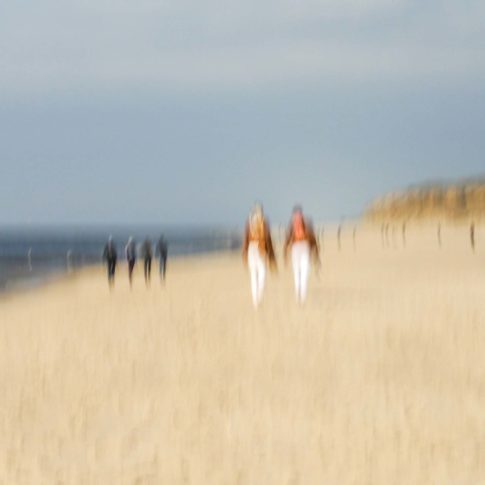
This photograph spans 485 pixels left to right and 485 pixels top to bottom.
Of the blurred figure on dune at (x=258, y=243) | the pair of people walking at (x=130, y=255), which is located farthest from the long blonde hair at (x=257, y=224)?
the pair of people walking at (x=130, y=255)

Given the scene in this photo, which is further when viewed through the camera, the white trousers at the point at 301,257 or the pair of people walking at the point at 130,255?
the pair of people walking at the point at 130,255

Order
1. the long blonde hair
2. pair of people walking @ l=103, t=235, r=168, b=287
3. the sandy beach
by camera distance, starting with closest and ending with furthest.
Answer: the sandy beach, the long blonde hair, pair of people walking @ l=103, t=235, r=168, b=287

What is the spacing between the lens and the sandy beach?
838cm

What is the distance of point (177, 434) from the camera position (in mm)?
9258

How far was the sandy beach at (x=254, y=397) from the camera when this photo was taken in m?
8.38

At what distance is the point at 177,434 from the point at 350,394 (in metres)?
2.05

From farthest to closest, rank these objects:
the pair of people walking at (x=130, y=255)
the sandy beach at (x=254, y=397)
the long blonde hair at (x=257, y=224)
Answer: the pair of people walking at (x=130, y=255) < the long blonde hair at (x=257, y=224) < the sandy beach at (x=254, y=397)

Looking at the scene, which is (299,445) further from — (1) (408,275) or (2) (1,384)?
(1) (408,275)

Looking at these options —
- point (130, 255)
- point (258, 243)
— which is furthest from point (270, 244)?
point (130, 255)

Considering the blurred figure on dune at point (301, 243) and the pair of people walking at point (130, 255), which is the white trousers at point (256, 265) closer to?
the blurred figure on dune at point (301, 243)

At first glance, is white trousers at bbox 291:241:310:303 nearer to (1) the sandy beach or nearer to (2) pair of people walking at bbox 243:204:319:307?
(2) pair of people walking at bbox 243:204:319:307

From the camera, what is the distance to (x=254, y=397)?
34.1ft

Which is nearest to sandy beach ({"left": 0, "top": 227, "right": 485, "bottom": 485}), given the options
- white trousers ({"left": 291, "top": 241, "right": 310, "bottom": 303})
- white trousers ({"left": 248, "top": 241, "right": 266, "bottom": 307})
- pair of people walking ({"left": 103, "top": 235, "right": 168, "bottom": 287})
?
white trousers ({"left": 248, "top": 241, "right": 266, "bottom": 307})

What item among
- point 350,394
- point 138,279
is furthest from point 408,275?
point 350,394
